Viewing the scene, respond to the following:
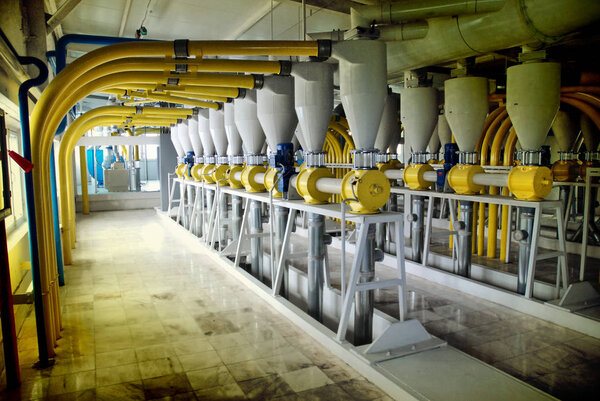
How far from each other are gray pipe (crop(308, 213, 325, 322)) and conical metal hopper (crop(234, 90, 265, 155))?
183cm

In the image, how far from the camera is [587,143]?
7.19m

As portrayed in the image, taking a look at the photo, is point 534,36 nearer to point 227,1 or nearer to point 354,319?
point 354,319

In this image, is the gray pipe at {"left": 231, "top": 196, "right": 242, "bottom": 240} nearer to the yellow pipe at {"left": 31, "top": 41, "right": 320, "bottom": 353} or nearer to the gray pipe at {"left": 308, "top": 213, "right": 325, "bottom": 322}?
the gray pipe at {"left": 308, "top": 213, "right": 325, "bottom": 322}

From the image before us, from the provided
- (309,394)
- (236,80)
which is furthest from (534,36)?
(309,394)

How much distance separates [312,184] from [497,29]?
1.99m

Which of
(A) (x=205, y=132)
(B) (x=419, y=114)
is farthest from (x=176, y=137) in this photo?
(B) (x=419, y=114)

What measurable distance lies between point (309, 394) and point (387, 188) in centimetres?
153

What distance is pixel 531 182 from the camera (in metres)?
4.18

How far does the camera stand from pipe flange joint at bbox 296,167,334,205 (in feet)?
13.1

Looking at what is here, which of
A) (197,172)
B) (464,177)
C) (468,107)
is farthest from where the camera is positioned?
(197,172)

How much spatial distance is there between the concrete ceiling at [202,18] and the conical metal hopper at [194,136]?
60.4 inches

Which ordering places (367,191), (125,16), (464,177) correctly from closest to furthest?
1. (367,191)
2. (464,177)
3. (125,16)

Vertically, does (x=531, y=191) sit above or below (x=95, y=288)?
above

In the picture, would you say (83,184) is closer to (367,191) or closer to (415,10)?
(415,10)
